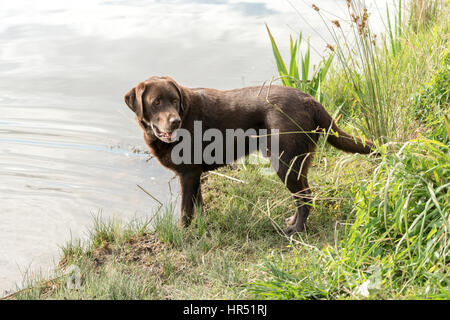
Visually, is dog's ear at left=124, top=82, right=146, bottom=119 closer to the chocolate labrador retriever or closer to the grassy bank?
the chocolate labrador retriever

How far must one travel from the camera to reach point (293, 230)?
4.23 meters

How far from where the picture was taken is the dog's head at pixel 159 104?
4141 mm

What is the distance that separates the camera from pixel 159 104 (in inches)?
166

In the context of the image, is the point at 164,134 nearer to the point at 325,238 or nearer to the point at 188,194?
the point at 188,194

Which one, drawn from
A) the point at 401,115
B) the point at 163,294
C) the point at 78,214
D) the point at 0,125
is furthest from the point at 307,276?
the point at 0,125

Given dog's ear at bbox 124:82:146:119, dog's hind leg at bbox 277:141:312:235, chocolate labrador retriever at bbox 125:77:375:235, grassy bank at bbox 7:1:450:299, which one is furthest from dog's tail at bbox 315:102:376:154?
dog's ear at bbox 124:82:146:119

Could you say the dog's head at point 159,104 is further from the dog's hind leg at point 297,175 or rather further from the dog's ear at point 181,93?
the dog's hind leg at point 297,175

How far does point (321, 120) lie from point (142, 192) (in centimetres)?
219

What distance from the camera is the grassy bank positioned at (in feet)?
9.43

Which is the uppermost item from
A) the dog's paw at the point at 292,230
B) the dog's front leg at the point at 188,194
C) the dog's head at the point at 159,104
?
the dog's head at the point at 159,104

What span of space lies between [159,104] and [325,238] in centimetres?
168

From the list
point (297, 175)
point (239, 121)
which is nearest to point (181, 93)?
point (239, 121)

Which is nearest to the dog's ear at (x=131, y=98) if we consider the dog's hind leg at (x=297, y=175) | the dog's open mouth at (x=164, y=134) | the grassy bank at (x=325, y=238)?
the dog's open mouth at (x=164, y=134)

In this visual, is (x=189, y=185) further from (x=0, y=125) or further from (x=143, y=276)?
(x=0, y=125)
